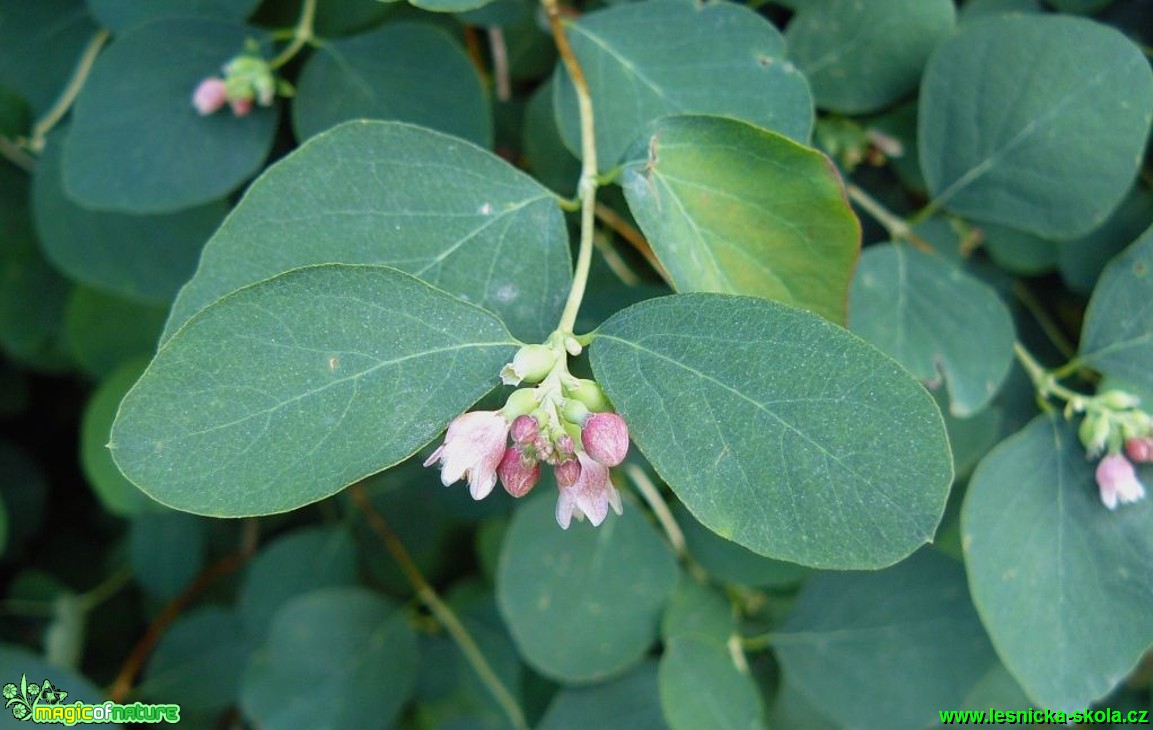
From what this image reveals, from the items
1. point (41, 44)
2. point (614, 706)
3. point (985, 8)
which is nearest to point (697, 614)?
point (614, 706)

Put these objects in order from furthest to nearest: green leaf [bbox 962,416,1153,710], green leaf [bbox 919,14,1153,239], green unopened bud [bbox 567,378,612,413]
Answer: green leaf [bbox 919,14,1153,239] → green leaf [bbox 962,416,1153,710] → green unopened bud [bbox 567,378,612,413]

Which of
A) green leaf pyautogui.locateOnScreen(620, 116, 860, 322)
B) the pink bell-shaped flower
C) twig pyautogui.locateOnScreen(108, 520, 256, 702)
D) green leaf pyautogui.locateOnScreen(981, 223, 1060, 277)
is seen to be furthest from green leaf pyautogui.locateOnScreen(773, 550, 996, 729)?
twig pyautogui.locateOnScreen(108, 520, 256, 702)

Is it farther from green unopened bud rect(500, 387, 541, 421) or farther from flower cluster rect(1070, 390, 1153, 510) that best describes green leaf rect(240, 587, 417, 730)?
flower cluster rect(1070, 390, 1153, 510)

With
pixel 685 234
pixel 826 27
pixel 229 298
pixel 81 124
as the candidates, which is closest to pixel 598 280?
pixel 685 234

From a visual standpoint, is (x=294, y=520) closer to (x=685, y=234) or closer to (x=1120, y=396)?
(x=685, y=234)

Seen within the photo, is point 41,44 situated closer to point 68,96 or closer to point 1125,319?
point 68,96

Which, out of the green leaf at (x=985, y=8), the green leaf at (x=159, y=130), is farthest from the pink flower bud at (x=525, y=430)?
the green leaf at (x=985, y=8)
